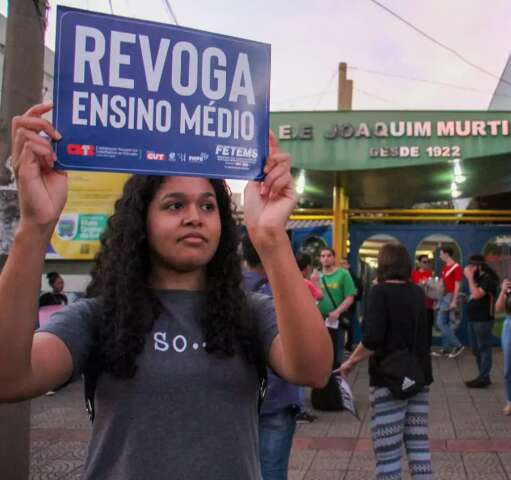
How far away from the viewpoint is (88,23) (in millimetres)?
1883

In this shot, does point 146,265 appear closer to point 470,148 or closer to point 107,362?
point 107,362

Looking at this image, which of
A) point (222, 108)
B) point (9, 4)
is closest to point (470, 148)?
point (9, 4)

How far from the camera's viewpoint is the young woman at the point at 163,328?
1.68 meters

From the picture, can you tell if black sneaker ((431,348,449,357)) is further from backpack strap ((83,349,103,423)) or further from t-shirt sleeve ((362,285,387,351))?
backpack strap ((83,349,103,423))

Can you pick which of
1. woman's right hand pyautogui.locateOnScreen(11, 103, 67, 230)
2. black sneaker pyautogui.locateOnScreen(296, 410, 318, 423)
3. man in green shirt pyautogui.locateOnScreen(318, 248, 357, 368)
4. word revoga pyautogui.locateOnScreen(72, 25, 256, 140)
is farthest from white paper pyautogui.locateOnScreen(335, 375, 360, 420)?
woman's right hand pyautogui.locateOnScreen(11, 103, 67, 230)

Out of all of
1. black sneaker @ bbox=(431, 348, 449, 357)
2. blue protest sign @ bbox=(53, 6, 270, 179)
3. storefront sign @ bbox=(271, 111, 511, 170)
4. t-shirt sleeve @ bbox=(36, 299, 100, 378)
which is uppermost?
storefront sign @ bbox=(271, 111, 511, 170)

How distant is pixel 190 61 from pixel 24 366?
3.10 ft

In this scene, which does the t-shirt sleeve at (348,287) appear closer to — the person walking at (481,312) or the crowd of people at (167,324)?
the person walking at (481,312)

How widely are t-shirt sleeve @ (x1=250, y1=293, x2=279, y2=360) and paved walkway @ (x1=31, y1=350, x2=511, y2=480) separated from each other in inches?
142

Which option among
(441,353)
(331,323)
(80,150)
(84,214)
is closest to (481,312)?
(331,323)

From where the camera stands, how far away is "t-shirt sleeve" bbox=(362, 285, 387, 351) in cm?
446

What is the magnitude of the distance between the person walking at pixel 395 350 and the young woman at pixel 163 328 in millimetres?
2550

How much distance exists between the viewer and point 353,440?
634 cm

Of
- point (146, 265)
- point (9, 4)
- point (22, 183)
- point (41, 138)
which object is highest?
point (9, 4)
